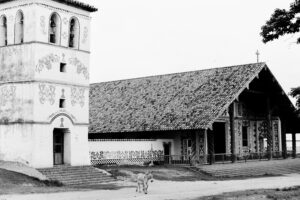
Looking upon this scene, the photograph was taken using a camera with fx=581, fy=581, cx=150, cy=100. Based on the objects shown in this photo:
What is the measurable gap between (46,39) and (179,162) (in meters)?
14.0

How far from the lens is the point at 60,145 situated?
32.8m

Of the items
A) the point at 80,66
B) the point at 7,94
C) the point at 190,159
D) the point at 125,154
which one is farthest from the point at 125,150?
the point at 7,94

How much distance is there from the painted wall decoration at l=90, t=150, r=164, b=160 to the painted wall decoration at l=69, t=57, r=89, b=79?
4705mm

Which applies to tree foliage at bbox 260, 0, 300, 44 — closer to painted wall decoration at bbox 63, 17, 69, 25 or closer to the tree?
the tree

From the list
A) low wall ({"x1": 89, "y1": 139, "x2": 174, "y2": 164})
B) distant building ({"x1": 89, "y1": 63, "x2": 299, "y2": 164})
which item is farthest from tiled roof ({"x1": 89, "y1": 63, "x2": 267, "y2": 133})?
low wall ({"x1": 89, "y1": 139, "x2": 174, "y2": 164})

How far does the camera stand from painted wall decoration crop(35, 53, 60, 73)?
30797mm

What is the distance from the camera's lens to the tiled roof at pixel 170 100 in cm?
3934

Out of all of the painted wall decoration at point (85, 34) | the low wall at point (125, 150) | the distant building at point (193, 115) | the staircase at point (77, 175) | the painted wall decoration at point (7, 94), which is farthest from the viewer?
the distant building at point (193, 115)

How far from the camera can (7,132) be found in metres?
31.3

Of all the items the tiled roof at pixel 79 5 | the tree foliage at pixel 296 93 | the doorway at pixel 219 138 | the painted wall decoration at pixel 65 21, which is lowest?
the doorway at pixel 219 138

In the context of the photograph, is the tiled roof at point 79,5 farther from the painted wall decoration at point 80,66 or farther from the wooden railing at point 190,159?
the wooden railing at point 190,159

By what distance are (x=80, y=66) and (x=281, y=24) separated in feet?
54.5

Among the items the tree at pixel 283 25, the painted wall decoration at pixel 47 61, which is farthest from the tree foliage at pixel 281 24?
the painted wall decoration at pixel 47 61

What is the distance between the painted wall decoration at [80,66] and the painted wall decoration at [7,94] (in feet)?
12.0
